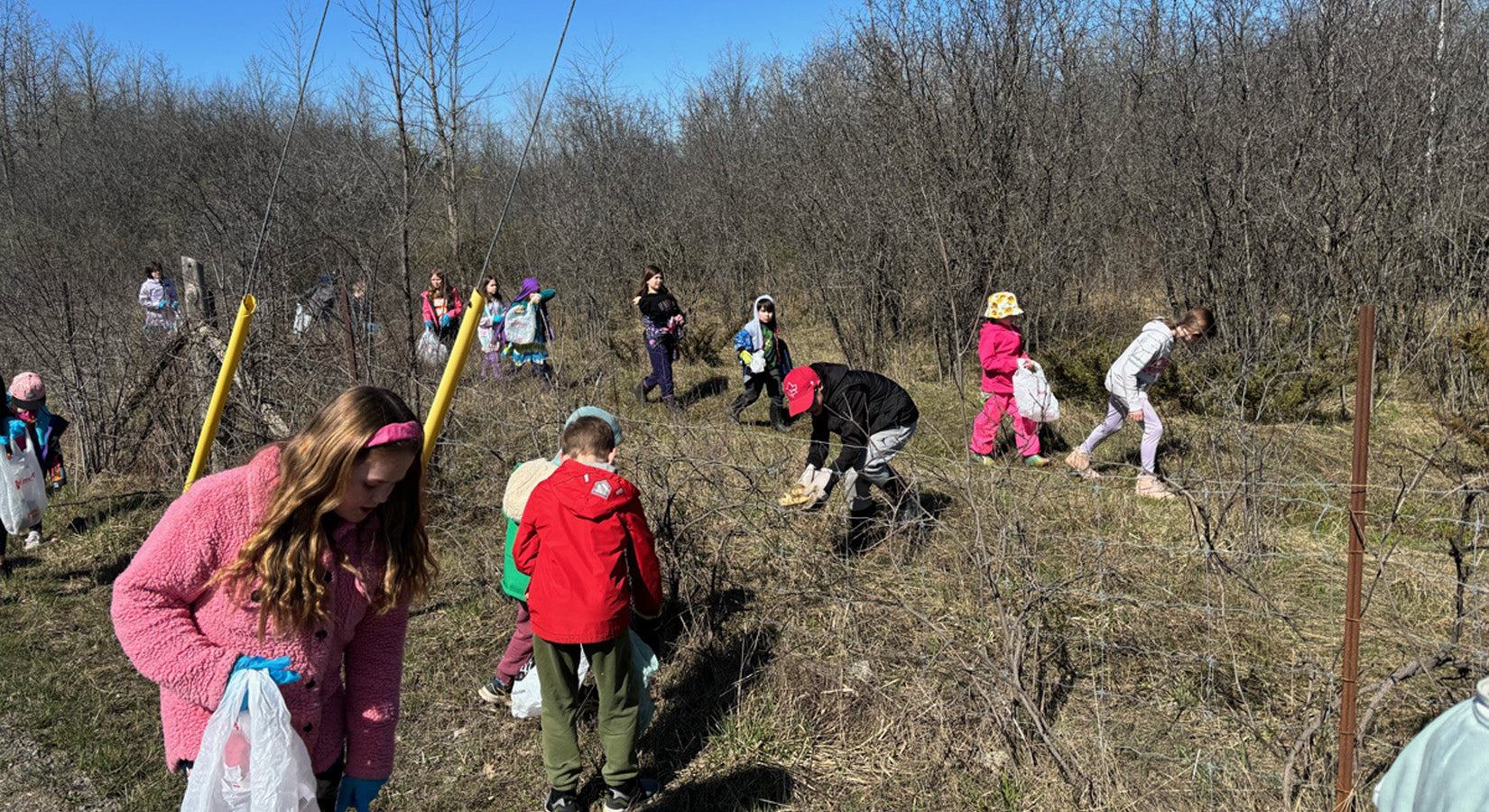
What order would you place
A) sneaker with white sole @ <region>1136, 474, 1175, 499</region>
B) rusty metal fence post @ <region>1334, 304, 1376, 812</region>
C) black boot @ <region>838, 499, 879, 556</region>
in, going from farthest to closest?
sneaker with white sole @ <region>1136, 474, 1175, 499</region>, black boot @ <region>838, 499, 879, 556</region>, rusty metal fence post @ <region>1334, 304, 1376, 812</region>

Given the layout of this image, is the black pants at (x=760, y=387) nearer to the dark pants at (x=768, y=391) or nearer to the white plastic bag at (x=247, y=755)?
the dark pants at (x=768, y=391)

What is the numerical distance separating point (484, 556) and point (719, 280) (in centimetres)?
925

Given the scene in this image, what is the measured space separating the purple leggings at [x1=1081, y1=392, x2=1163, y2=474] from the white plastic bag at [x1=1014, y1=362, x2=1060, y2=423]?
0.31 meters

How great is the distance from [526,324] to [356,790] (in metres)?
7.78

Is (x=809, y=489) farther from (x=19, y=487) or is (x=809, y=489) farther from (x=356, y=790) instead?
(x=19, y=487)

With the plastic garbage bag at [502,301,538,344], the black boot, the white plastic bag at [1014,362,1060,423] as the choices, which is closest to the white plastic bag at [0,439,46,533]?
the black boot

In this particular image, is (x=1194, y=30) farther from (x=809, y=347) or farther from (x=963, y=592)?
(x=963, y=592)

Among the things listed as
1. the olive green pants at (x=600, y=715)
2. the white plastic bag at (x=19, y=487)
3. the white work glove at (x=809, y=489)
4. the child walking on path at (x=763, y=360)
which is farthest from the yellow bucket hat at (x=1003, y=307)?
the white plastic bag at (x=19, y=487)

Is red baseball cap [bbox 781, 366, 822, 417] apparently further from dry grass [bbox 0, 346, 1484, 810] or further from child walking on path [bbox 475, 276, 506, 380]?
child walking on path [bbox 475, 276, 506, 380]

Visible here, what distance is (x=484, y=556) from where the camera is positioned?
507 cm

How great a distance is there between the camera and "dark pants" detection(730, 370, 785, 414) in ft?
29.2

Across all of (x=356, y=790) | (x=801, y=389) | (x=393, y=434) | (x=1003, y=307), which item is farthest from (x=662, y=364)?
(x=393, y=434)

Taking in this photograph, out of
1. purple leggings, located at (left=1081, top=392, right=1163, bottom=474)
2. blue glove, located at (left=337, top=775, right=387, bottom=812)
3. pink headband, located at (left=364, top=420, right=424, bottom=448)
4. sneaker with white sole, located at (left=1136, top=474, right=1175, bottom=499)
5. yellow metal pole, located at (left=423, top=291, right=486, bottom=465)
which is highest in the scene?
yellow metal pole, located at (left=423, top=291, right=486, bottom=465)

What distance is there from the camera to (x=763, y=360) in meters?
8.81
